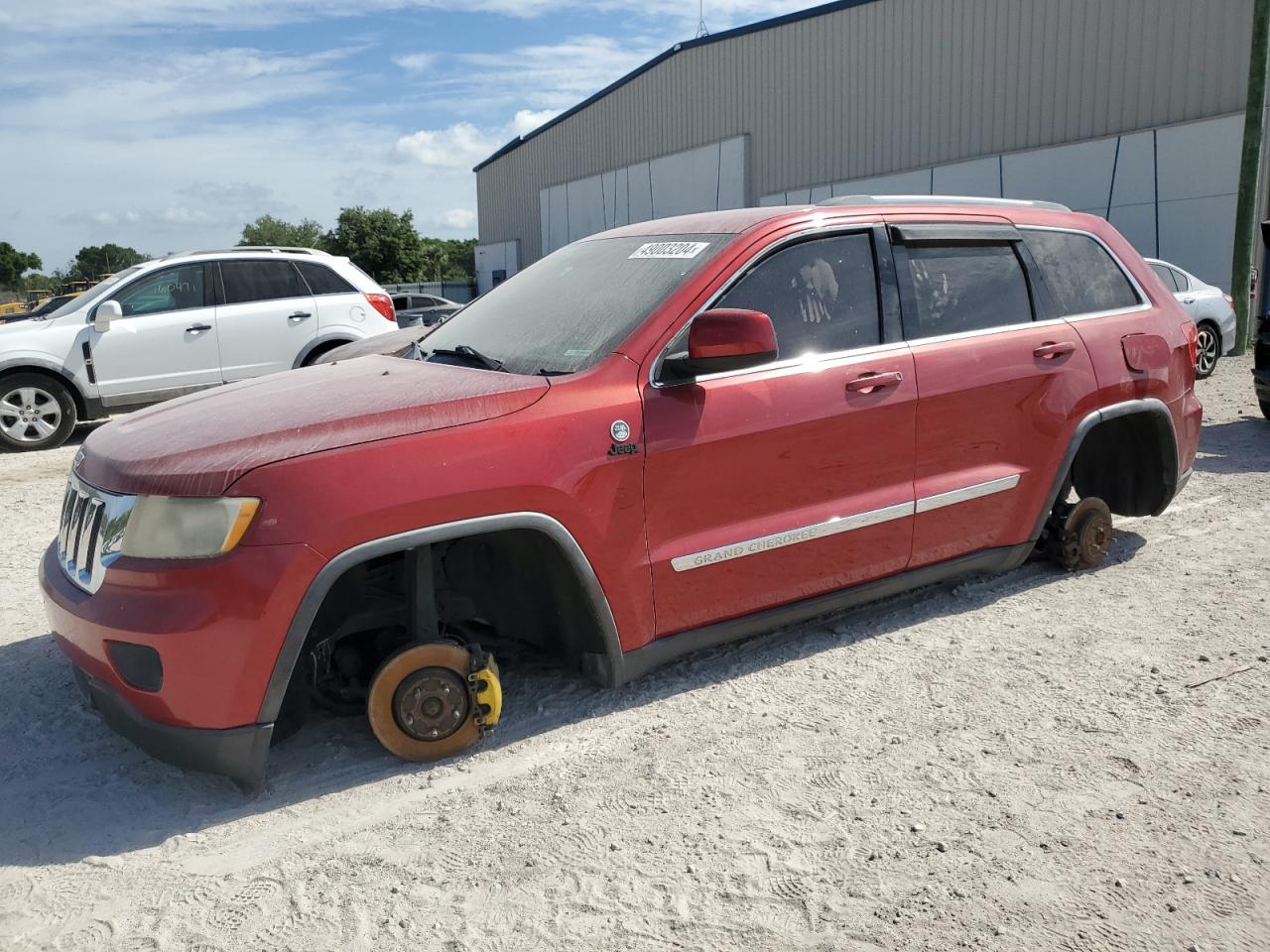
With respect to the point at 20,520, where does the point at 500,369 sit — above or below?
above

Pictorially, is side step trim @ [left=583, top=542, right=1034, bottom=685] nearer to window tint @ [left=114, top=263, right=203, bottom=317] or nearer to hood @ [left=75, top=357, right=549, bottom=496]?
hood @ [left=75, top=357, right=549, bottom=496]

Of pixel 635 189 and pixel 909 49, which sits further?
pixel 635 189

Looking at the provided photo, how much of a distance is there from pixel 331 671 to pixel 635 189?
3095 centimetres

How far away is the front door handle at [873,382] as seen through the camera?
389 cm

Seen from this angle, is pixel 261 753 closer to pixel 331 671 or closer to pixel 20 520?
pixel 331 671

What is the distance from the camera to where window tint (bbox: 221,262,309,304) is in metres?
10.5

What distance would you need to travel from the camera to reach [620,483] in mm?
3379

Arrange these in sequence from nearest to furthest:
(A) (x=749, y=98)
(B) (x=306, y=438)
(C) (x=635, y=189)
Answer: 1. (B) (x=306, y=438)
2. (A) (x=749, y=98)
3. (C) (x=635, y=189)

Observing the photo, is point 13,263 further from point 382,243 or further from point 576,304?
point 576,304

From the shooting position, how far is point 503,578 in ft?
11.7

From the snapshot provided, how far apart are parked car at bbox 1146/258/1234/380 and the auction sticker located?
36.1ft

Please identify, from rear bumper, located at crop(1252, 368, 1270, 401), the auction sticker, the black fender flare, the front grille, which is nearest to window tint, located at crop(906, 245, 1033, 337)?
the black fender flare

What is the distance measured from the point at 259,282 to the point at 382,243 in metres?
52.4

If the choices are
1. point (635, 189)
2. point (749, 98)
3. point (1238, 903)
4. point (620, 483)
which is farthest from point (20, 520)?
point (635, 189)
